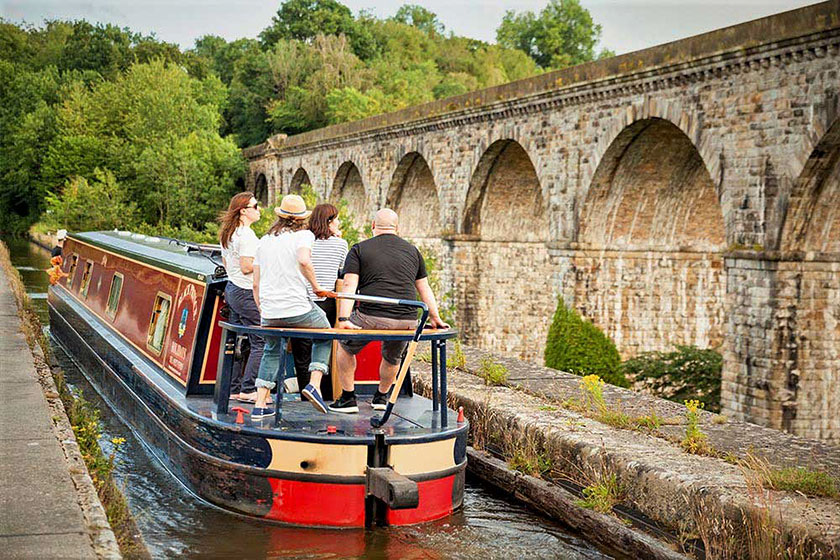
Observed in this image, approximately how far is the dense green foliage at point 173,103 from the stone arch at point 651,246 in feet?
46.7

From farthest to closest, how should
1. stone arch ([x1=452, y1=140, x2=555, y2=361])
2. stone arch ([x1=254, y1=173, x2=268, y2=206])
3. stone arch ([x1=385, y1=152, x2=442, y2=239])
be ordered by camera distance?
stone arch ([x1=254, y1=173, x2=268, y2=206]) < stone arch ([x1=385, y1=152, x2=442, y2=239]) < stone arch ([x1=452, y1=140, x2=555, y2=361])

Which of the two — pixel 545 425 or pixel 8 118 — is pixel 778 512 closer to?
pixel 545 425

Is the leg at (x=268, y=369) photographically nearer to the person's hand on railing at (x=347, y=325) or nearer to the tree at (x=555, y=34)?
the person's hand on railing at (x=347, y=325)

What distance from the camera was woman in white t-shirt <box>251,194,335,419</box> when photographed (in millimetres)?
6035

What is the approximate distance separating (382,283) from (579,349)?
10.3m

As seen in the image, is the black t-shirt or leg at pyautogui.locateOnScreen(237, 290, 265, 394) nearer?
the black t-shirt

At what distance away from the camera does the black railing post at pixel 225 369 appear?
6.45m

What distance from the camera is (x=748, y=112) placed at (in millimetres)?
12633

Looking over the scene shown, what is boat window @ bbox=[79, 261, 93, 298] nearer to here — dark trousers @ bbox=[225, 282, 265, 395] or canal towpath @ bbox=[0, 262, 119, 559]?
canal towpath @ bbox=[0, 262, 119, 559]

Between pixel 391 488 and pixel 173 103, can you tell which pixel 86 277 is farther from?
pixel 173 103

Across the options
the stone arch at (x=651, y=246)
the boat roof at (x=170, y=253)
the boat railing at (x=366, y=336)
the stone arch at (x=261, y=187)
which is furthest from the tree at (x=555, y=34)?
the boat railing at (x=366, y=336)

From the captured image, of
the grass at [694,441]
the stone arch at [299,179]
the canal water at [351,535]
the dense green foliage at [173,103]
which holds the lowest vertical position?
the canal water at [351,535]

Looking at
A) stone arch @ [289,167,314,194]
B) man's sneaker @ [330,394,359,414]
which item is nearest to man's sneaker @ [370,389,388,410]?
man's sneaker @ [330,394,359,414]

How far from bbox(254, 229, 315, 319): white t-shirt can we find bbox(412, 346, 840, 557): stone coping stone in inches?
76.4
